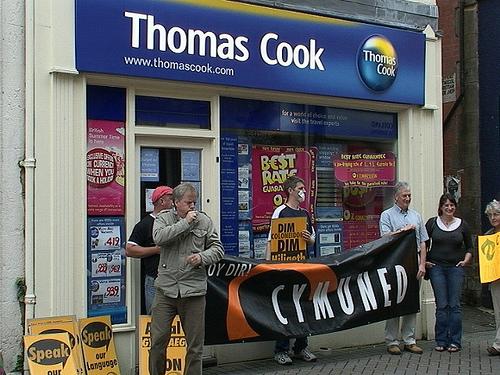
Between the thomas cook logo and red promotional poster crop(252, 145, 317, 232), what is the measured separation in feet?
3.73

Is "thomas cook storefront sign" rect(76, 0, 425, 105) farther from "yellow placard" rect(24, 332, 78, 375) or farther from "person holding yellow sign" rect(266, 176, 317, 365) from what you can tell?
"yellow placard" rect(24, 332, 78, 375)

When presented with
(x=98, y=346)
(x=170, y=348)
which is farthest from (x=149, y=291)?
(x=98, y=346)

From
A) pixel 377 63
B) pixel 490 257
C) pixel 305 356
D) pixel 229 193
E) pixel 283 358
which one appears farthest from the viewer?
pixel 377 63

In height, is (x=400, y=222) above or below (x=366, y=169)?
below

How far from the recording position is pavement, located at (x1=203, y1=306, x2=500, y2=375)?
7934mm

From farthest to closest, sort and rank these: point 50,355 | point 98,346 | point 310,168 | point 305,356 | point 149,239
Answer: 1. point 310,168
2. point 305,356
3. point 149,239
4. point 98,346
5. point 50,355

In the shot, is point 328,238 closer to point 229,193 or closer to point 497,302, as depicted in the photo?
point 229,193

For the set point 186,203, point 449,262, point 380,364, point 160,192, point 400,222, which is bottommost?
point 380,364

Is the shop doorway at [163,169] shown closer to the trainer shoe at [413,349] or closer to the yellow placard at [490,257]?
the trainer shoe at [413,349]

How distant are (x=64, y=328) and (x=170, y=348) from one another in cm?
102

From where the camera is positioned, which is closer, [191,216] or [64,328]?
[191,216]

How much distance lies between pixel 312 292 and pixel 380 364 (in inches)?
42.1

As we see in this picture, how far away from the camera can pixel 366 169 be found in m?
9.83

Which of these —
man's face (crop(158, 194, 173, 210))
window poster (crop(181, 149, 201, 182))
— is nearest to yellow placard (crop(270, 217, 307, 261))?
window poster (crop(181, 149, 201, 182))
